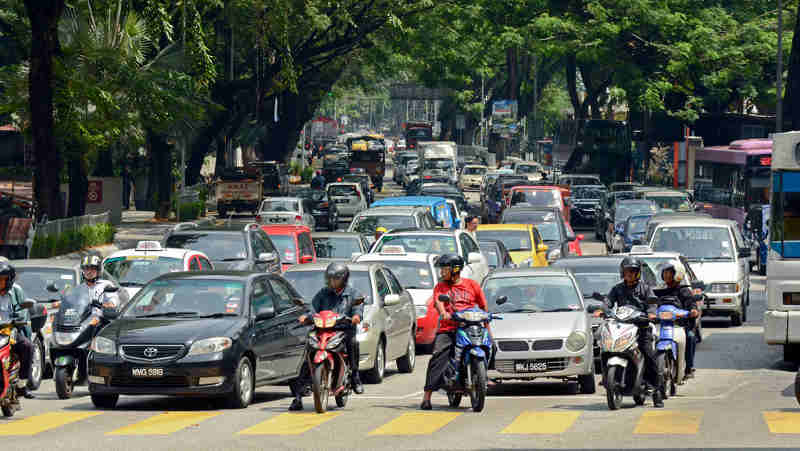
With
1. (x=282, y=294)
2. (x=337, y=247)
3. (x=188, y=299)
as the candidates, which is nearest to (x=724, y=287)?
(x=337, y=247)

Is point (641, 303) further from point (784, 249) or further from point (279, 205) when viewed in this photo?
point (279, 205)

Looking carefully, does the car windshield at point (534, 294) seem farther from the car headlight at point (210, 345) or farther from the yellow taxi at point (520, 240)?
the yellow taxi at point (520, 240)

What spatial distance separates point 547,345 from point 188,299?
4070 millimetres

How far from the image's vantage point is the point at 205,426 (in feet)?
40.7

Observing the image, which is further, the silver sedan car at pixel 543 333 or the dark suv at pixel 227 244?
the dark suv at pixel 227 244

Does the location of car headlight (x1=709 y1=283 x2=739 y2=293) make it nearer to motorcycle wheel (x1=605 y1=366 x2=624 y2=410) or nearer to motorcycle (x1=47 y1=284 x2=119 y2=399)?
motorcycle wheel (x1=605 y1=366 x2=624 y2=410)

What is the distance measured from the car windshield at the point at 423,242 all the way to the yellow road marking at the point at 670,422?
10325 mm

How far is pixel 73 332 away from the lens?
50.5 feet

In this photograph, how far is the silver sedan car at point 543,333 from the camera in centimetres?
1527

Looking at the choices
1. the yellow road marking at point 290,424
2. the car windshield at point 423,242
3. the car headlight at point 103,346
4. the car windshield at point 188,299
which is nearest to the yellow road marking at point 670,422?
the yellow road marking at point 290,424

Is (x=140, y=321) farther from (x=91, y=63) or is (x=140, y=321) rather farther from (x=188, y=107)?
(x=188, y=107)

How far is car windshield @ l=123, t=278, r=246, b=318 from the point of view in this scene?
14.4 metres

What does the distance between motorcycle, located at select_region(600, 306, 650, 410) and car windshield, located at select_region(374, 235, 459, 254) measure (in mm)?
9747

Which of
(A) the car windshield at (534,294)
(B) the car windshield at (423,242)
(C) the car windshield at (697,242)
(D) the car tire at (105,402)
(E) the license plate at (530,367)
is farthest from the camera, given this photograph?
(C) the car windshield at (697,242)
